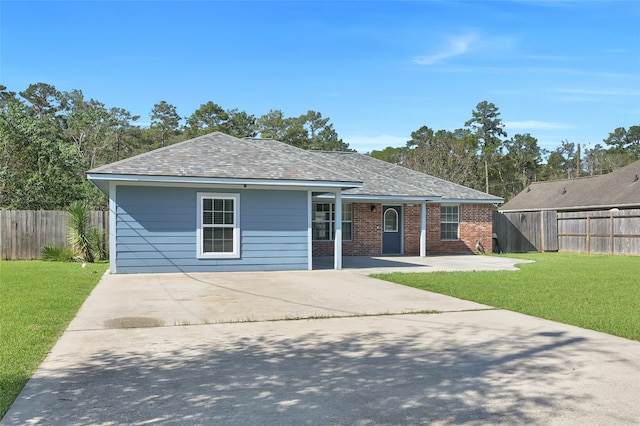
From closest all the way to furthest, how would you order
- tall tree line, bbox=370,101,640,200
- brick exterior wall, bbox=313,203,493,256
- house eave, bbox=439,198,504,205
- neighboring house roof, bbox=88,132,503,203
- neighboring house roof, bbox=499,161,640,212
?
neighboring house roof, bbox=88,132,503,203, brick exterior wall, bbox=313,203,493,256, house eave, bbox=439,198,504,205, neighboring house roof, bbox=499,161,640,212, tall tree line, bbox=370,101,640,200

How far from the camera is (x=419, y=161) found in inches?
1735

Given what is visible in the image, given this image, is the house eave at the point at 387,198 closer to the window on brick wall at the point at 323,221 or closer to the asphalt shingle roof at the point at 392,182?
the asphalt shingle roof at the point at 392,182

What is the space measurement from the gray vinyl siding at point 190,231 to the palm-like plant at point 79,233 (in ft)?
15.1

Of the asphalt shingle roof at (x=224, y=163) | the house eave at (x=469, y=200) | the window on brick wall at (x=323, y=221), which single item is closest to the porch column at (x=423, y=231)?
the house eave at (x=469, y=200)

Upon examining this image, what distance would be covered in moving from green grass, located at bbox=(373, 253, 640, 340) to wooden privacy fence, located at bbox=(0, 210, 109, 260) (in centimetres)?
1200

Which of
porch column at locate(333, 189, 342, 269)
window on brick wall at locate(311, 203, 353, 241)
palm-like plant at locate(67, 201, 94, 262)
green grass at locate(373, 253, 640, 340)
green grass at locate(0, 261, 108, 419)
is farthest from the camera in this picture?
window on brick wall at locate(311, 203, 353, 241)

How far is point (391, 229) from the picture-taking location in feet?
71.6

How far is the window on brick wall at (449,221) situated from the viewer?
75.5 feet

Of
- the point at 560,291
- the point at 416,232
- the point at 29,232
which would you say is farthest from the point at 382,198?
the point at 29,232

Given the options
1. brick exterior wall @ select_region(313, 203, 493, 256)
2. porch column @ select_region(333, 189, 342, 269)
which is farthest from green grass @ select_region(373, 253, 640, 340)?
brick exterior wall @ select_region(313, 203, 493, 256)

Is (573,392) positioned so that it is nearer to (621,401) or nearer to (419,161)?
(621,401)

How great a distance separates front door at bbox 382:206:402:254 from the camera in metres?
21.7

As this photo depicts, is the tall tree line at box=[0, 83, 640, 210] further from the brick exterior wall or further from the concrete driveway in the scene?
the concrete driveway

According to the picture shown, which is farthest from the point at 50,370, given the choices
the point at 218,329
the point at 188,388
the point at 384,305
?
the point at 384,305
